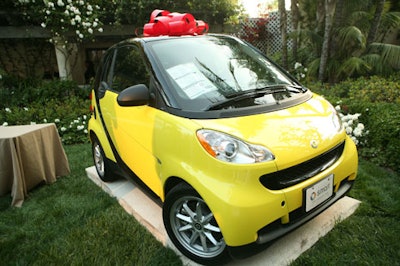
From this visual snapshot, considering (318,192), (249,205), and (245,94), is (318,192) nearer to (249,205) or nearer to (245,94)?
(249,205)

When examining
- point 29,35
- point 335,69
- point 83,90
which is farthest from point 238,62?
point 29,35

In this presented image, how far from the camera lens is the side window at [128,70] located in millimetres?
2412

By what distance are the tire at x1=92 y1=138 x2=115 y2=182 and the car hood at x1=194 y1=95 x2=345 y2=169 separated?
1.75 metres

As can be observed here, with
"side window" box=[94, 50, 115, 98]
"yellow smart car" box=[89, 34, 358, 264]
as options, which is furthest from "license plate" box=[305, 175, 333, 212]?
"side window" box=[94, 50, 115, 98]

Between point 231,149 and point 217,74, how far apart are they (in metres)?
0.79

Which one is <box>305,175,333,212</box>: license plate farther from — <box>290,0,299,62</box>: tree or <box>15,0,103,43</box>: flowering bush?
<box>15,0,103,43</box>: flowering bush

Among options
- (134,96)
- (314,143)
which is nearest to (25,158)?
(134,96)

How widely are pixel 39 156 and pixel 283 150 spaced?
9.46ft

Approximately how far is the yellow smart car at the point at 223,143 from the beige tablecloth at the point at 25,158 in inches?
48.6

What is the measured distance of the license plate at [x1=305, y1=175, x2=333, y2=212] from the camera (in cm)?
180

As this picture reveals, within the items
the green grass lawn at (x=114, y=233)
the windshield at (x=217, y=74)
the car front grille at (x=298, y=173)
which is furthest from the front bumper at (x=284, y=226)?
the windshield at (x=217, y=74)

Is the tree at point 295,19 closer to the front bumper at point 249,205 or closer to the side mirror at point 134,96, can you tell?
the side mirror at point 134,96

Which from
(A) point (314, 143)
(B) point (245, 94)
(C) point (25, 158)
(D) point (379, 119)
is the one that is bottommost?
(C) point (25, 158)

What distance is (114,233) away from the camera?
7.97 feet
